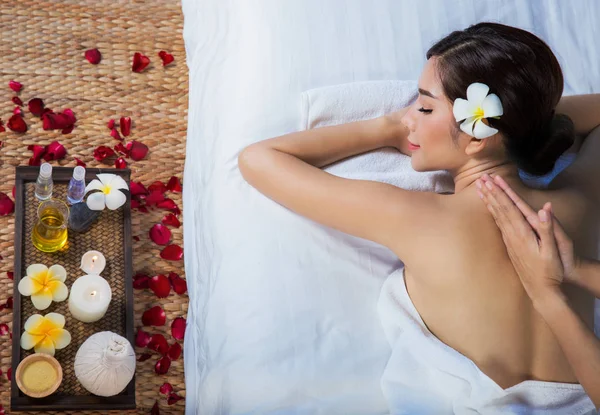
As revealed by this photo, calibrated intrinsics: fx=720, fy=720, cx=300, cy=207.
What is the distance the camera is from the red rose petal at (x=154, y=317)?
177 centimetres

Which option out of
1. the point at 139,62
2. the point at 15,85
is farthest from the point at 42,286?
the point at 139,62

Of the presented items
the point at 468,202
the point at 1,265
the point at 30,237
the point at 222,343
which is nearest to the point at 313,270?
the point at 222,343

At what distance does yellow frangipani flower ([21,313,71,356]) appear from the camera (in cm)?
151

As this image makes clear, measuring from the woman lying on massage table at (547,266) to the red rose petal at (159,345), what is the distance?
0.87 m

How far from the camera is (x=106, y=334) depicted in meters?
1.53

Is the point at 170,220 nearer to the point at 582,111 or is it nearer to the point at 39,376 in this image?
the point at 39,376

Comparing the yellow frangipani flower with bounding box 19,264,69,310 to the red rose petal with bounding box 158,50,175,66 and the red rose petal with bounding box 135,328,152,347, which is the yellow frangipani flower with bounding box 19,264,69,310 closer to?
the red rose petal with bounding box 135,328,152,347

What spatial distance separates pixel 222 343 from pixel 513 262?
1.91 feet

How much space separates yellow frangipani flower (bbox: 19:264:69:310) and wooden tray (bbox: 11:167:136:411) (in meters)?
0.02

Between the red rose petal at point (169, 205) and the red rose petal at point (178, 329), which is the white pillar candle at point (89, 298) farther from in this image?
the red rose petal at point (169, 205)

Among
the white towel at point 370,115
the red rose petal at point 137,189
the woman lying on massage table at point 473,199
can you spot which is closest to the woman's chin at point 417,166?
the woman lying on massage table at point 473,199

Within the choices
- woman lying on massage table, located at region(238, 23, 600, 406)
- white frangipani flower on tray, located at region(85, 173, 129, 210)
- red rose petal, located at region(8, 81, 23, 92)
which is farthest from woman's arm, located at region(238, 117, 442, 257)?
red rose petal, located at region(8, 81, 23, 92)

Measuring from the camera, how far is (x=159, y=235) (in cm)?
185

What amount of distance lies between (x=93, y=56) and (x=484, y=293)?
51.7 inches
